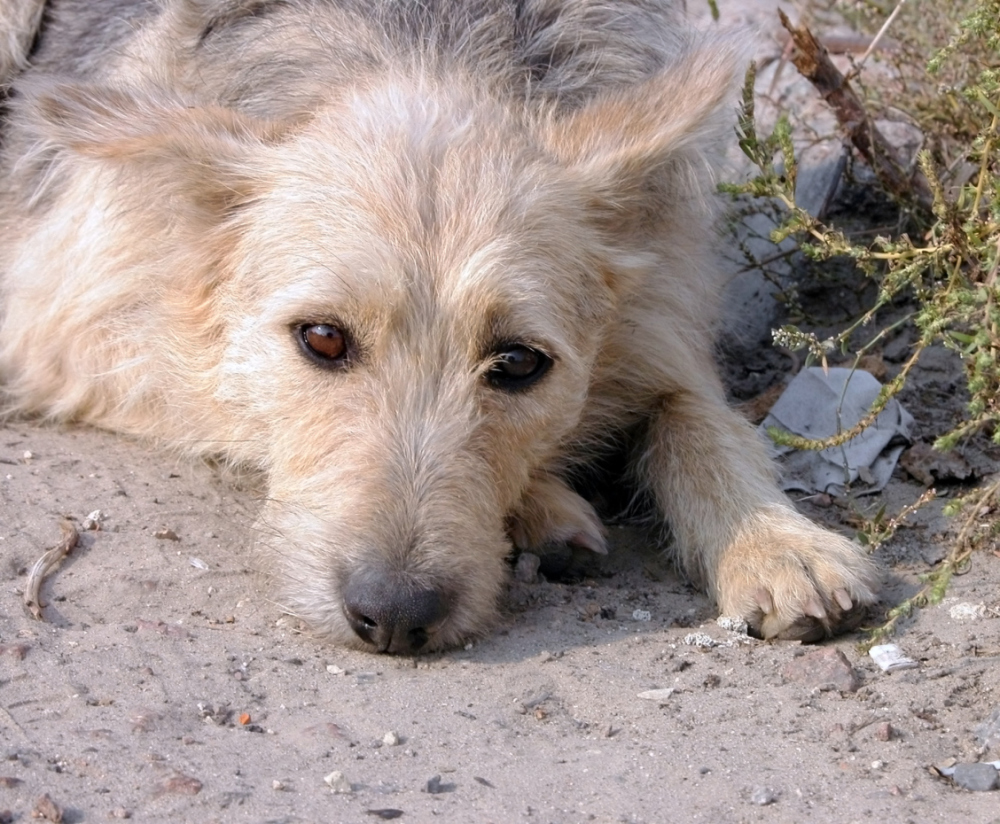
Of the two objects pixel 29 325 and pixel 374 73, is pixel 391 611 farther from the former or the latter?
pixel 29 325

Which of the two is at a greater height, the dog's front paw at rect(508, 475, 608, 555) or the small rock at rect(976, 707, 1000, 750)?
the small rock at rect(976, 707, 1000, 750)

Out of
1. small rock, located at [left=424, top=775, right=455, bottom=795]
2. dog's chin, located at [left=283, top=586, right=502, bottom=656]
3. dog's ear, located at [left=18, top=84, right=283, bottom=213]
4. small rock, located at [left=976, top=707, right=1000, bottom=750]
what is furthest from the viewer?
dog's ear, located at [left=18, top=84, right=283, bottom=213]

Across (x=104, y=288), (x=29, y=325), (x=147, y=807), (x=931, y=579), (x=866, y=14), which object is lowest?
(x=29, y=325)

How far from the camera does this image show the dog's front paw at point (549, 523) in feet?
A: 14.4

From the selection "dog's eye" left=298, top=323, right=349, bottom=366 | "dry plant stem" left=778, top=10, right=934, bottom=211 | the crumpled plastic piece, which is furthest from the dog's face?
"dry plant stem" left=778, top=10, right=934, bottom=211

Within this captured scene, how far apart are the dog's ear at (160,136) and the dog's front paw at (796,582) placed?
2007 millimetres

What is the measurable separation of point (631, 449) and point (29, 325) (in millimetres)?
2528

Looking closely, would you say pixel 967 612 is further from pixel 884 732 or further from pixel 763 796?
pixel 763 796

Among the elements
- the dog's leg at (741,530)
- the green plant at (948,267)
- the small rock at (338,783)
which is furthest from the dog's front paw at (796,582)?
the small rock at (338,783)

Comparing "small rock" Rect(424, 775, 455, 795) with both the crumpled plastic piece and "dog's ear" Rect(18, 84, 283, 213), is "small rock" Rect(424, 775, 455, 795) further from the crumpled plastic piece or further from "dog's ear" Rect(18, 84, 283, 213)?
the crumpled plastic piece

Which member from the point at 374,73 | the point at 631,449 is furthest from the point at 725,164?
the point at 374,73

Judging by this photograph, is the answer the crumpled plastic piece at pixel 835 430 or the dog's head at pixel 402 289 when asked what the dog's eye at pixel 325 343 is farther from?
the crumpled plastic piece at pixel 835 430

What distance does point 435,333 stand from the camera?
151 inches

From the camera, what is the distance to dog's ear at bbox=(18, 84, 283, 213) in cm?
417
